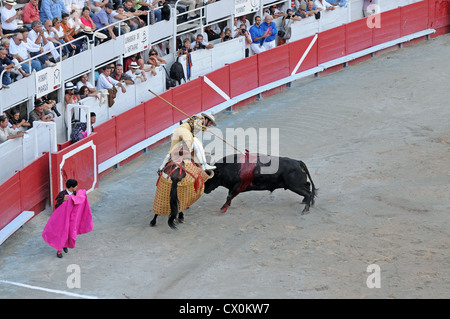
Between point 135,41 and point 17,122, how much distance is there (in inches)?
167

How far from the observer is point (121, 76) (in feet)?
66.0

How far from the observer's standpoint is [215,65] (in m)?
22.6

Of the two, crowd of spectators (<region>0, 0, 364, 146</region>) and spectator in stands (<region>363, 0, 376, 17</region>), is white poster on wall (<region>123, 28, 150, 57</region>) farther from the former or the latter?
spectator in stands (<region>363, 0, 376, 17</region>)

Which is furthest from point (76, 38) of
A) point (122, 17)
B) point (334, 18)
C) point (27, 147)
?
point (334, 18)

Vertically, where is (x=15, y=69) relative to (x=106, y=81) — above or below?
above

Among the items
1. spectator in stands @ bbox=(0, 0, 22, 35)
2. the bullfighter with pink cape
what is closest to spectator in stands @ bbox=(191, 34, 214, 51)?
spectator in stands @ bbox=(0, 0, 22, 35)

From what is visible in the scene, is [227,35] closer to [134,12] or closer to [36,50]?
[134,12]

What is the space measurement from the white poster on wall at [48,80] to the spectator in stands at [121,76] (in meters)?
1.76

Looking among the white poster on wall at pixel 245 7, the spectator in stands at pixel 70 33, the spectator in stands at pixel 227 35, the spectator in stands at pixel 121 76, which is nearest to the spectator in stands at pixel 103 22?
the spectator in stands at pixel 121 76

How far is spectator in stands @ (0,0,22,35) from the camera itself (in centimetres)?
1853

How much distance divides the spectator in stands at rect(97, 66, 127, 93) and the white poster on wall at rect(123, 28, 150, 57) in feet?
3.07

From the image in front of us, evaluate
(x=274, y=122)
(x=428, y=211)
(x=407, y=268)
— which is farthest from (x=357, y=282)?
(x=274, y=122)

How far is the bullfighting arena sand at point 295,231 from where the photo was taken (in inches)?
553

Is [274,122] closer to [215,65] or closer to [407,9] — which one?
[215,65]
